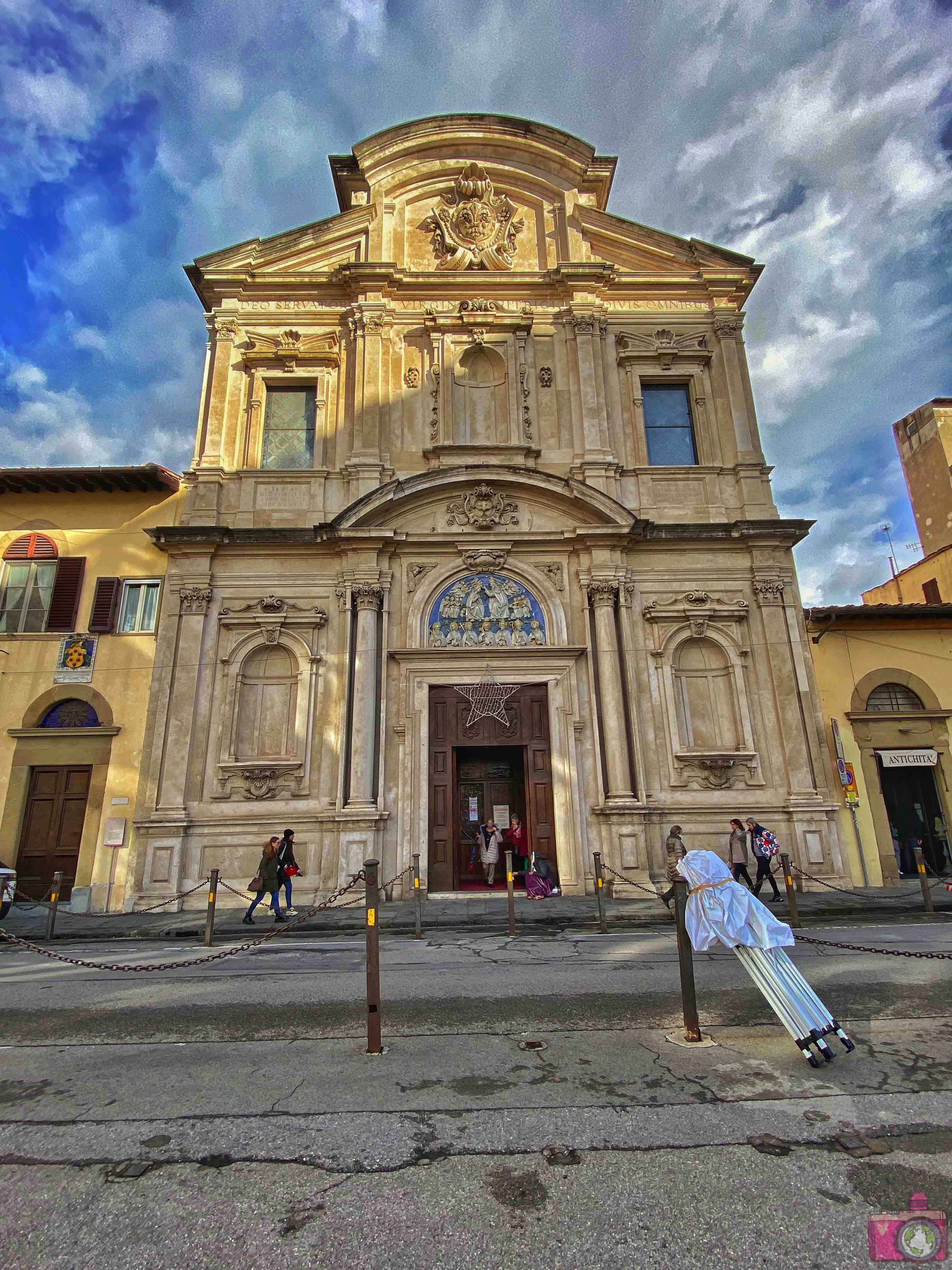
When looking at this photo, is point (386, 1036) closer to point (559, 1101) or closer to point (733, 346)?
point (559, 1101)

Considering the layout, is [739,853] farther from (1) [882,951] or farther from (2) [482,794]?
(1) [882,951]

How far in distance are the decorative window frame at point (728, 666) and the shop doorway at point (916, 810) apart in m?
3.63

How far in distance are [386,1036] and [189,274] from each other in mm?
20461

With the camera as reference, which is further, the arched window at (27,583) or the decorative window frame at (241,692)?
the arched window at (27,583)

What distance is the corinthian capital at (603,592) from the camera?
16391 millimetres

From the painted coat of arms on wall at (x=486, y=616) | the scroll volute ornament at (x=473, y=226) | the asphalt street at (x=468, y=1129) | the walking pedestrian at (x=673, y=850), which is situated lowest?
the asphalt street at (x=468, y=1129)

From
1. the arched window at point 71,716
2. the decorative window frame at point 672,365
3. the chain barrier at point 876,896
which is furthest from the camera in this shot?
the decorative window frame at point 672,365

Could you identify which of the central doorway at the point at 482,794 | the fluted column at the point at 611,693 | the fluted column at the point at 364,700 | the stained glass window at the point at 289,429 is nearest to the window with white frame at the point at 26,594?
the stained glass window at the point at 289,429

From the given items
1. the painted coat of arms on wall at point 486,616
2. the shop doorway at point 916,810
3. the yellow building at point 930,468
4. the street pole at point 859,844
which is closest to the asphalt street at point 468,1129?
the street pole at point 859,844

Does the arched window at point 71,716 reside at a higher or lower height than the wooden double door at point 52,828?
higher

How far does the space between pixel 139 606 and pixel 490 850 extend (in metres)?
10.1

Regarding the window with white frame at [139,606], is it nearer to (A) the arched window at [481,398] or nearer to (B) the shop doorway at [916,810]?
(A) the arched window at [481,398]

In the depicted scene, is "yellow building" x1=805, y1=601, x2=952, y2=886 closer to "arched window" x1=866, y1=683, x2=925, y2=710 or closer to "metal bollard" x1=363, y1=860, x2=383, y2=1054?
"arched window" x1=866, y1=683, x2=925, y2=710

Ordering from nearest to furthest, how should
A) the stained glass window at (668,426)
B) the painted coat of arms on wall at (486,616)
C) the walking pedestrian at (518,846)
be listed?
the walking pedestrian at (518,846) → the painted coat of arms on wall at (486,616) → the stained glass window at (668,426)
